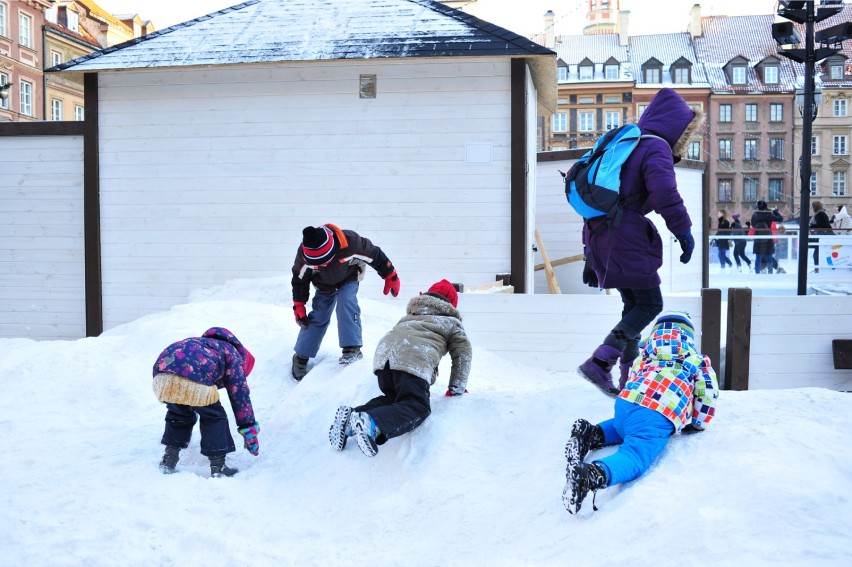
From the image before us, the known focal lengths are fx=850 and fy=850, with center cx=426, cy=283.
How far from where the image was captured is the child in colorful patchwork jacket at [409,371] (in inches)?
204

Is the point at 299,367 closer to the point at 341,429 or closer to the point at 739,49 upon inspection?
the point at 341,429

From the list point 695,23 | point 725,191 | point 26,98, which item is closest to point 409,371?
point 26,98

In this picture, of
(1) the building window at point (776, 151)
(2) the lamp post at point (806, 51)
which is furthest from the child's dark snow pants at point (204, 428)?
(1) the building window at point (776, 151)

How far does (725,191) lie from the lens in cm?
5762

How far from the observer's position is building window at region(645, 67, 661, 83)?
56.8m

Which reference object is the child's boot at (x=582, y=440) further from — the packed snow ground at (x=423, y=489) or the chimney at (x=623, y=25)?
the chimney at (x=623, y=25)

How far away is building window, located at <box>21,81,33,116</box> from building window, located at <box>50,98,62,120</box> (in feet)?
4.28

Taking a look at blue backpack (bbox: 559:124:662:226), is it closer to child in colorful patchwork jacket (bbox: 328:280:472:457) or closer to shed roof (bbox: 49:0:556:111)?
child in colorful patchwork jacket (bbox: 328:280:472:457)

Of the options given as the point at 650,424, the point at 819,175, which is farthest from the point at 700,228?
the point at 819,175

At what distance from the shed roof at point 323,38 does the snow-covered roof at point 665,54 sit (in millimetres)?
47137

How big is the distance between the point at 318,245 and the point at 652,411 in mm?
3375

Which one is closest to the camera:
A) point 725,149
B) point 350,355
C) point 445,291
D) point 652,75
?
point 445,291

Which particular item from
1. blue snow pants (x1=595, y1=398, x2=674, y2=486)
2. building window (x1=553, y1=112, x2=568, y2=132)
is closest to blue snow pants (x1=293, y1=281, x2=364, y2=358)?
blue snow pants (x1=595, y1=398, x2=674, y2=486)

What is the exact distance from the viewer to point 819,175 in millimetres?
57344
